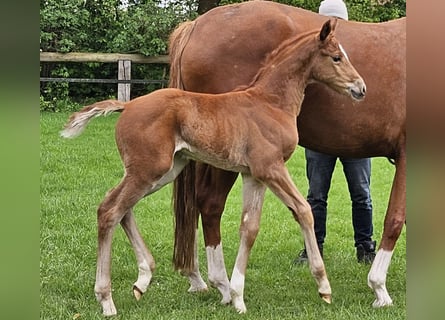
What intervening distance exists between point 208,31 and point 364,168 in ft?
6.07

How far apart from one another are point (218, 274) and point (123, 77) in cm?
841

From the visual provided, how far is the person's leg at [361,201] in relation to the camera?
4578mm

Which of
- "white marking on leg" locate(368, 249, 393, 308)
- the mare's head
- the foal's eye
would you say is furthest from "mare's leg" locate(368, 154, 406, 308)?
the foal's eye

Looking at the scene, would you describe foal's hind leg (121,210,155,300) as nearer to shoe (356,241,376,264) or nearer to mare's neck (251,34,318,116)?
mare's neck (251,34,318,116)

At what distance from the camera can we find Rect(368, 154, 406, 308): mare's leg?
3.38 metres

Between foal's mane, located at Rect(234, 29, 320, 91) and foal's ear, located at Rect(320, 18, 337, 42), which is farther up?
foal's ear, located at Rect(320, 18, 337, 42)

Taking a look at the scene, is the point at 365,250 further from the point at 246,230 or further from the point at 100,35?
the point at 100,35

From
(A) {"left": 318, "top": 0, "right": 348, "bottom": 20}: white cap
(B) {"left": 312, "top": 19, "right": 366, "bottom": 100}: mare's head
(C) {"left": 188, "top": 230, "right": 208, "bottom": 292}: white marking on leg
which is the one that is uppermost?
(A) {"left": 318, "top": 0, "right": 348, "bottom": 20}: white cap

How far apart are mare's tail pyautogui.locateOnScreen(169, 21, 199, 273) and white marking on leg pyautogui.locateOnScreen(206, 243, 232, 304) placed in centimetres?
14

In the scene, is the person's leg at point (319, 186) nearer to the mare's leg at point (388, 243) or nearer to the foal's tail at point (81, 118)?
the mare's leg at point (388, 243)

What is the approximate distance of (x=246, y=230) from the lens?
3.16 metres
